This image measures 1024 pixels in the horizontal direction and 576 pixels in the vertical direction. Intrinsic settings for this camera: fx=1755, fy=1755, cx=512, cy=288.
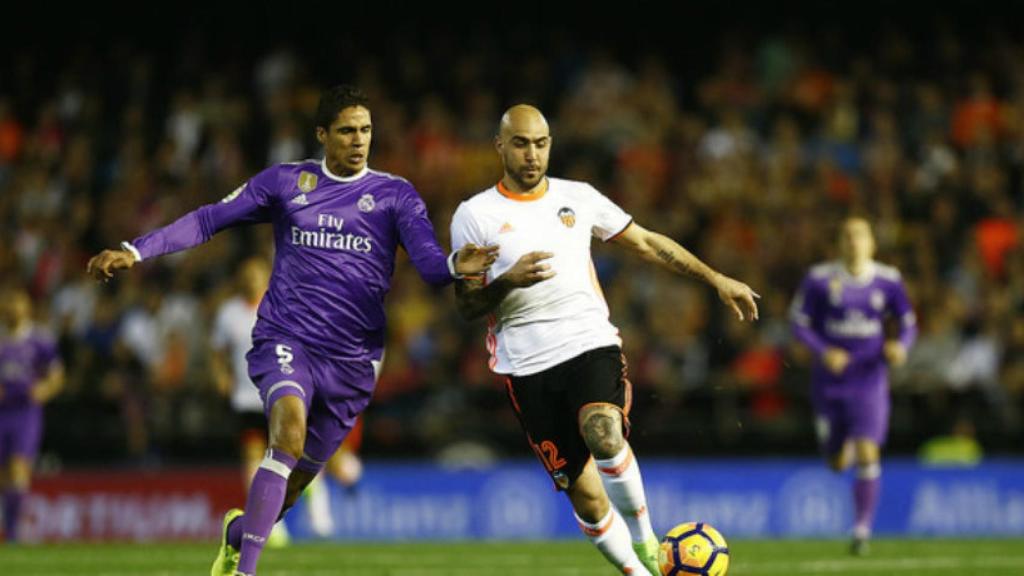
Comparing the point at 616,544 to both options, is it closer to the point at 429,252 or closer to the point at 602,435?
the point at 602,435

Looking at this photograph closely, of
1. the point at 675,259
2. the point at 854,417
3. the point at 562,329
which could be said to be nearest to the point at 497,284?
the point at 562,329

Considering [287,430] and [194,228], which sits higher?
[194,228]

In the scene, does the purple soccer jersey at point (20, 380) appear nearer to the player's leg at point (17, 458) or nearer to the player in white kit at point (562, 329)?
the player's leg at point (17, 458)

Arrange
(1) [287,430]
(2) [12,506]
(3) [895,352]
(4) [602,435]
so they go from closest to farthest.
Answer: (4) [602,435] < (1) [287,430] < (3) [895,352] < (2) [12,506]

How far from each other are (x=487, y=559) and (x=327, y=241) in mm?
5007

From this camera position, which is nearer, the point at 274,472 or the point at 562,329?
the point at 274,472

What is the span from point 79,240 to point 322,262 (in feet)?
44.4

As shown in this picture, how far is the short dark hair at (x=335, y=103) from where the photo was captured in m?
9.20

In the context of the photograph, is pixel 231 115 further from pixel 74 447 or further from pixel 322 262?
pixel 322 262

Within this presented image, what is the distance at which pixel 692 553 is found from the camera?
346 inches

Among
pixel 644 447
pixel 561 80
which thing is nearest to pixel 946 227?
pixel 644 447

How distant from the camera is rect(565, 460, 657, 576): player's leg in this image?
888 centimetres

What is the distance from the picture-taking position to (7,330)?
58.0 feet

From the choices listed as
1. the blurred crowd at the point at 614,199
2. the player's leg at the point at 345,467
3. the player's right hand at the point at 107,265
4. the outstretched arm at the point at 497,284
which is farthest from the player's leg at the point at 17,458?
the outstretched arm at the point at 497,284
